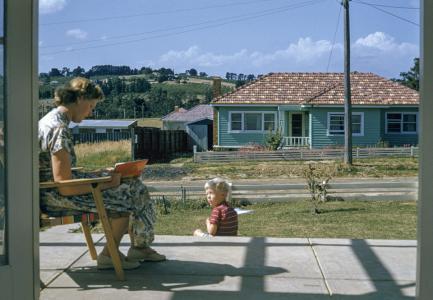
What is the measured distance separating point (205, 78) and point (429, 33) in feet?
259

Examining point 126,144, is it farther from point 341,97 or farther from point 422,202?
point 422,202

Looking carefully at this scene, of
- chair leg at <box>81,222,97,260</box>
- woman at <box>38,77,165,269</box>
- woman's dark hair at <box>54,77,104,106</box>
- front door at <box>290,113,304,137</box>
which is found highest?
front door at <box>290,113,304,137</box>

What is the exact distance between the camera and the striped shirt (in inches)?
204

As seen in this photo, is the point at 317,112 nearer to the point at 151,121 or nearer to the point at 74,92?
the point at 74,92

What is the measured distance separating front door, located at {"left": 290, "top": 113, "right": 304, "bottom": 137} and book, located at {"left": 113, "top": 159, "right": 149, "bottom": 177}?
93.6 feet

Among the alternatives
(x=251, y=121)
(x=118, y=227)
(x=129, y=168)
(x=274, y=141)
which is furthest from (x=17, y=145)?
(x=251, y=121)

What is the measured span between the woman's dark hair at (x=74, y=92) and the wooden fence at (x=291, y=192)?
8.85 metres

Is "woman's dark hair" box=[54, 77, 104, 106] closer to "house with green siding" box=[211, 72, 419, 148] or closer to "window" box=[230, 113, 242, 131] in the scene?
"house with green siding" box=[211, 72, 419, 148]

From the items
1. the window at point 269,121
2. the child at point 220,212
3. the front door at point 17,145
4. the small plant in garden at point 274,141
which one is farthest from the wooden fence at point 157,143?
the front door at point 17,145

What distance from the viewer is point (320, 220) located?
10383 mm

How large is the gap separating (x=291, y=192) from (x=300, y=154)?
1290cm

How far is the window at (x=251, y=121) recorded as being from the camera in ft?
104

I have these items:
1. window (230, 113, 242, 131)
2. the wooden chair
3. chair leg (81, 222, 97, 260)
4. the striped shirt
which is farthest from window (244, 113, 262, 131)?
the wooden chair

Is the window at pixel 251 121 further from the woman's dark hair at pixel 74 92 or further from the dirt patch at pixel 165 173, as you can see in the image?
the woman's dark hair at pixel 74 92
